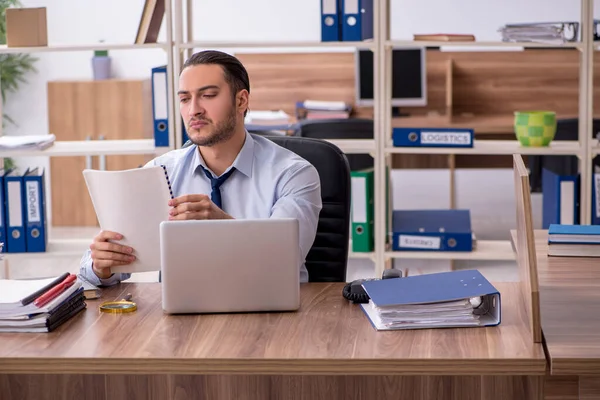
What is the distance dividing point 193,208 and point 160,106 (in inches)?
83.1

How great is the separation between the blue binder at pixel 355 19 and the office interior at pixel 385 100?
0.06m

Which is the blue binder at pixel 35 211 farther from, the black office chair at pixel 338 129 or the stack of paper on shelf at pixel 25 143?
the black office chair at pixel 338 129

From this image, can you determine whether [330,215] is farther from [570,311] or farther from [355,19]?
[355,19]

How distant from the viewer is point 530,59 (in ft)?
20.8

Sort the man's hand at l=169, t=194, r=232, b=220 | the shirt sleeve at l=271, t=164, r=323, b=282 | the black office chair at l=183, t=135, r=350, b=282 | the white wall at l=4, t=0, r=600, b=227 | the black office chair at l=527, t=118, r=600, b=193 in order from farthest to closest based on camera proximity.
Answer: the white wall at l=4, t=0, r=600, b=227, the black office chair at l=527, t=118, r=600, b=193, the black office chair at l=183, t=135, r=350, b=282, the shirt sleeve at l=271, t=164, r=323, b=282, the man's hand at l=169, t=194, r=232, b=220

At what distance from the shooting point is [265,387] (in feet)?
6.43

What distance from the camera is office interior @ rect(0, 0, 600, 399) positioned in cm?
429

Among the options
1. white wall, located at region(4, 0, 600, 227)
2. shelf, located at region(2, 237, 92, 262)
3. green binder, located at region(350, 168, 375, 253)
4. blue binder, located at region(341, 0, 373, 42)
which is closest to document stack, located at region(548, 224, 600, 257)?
green binder, located at region(350, 168, 375, 253)

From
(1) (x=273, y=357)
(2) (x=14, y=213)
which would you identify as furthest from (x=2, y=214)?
(1) (x=273, y=357)

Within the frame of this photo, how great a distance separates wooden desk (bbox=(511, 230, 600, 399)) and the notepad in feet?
2.74

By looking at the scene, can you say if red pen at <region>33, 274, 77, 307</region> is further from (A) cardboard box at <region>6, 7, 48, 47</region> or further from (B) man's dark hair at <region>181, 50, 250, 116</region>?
(A) cardboard box at <region>6, 7, 48, 47</region>

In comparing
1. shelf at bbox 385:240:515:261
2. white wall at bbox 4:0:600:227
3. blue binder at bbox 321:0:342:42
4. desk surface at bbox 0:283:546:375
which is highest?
white wall at bbox 4:0:600:227

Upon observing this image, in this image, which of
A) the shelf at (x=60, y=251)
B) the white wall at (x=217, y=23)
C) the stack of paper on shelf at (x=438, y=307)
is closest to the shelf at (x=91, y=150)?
the shelf at (x=60, y=251)

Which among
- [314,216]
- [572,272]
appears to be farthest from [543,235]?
[314,216]
